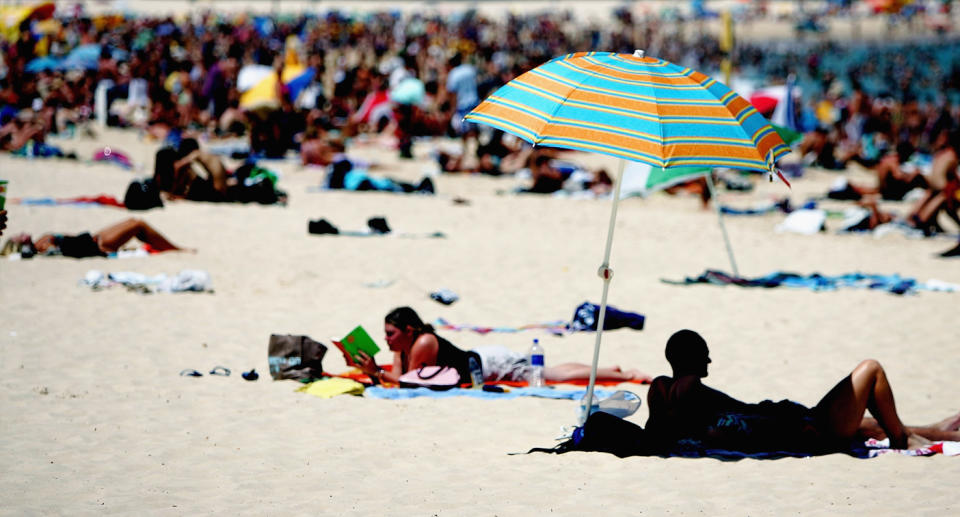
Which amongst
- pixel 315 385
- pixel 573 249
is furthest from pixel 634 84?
pixel 573 249

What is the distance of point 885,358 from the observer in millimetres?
7113

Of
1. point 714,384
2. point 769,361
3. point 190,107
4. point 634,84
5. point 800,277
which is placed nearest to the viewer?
point 634,84

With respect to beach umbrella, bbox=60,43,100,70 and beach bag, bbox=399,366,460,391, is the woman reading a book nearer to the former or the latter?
beach bag, bbox=399,366,460,391

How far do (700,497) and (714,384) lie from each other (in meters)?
2.12

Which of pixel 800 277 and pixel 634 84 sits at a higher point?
pixel 634 84

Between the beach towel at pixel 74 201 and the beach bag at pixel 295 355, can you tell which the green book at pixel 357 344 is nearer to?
the beach bag at pixel 295 355

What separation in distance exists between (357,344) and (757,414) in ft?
7.26

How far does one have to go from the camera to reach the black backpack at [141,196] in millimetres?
11180

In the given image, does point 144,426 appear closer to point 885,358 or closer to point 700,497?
point 700,497

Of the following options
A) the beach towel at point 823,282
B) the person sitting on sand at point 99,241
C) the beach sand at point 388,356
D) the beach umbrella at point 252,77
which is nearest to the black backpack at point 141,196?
the beach sand at point 388,356

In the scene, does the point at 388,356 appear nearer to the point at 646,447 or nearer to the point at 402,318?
the point at 402,318

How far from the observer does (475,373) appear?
6.15 m

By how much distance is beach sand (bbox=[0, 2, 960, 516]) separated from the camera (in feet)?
14.4

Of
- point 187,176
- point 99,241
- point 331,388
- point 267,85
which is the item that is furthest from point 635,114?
point 267,85
